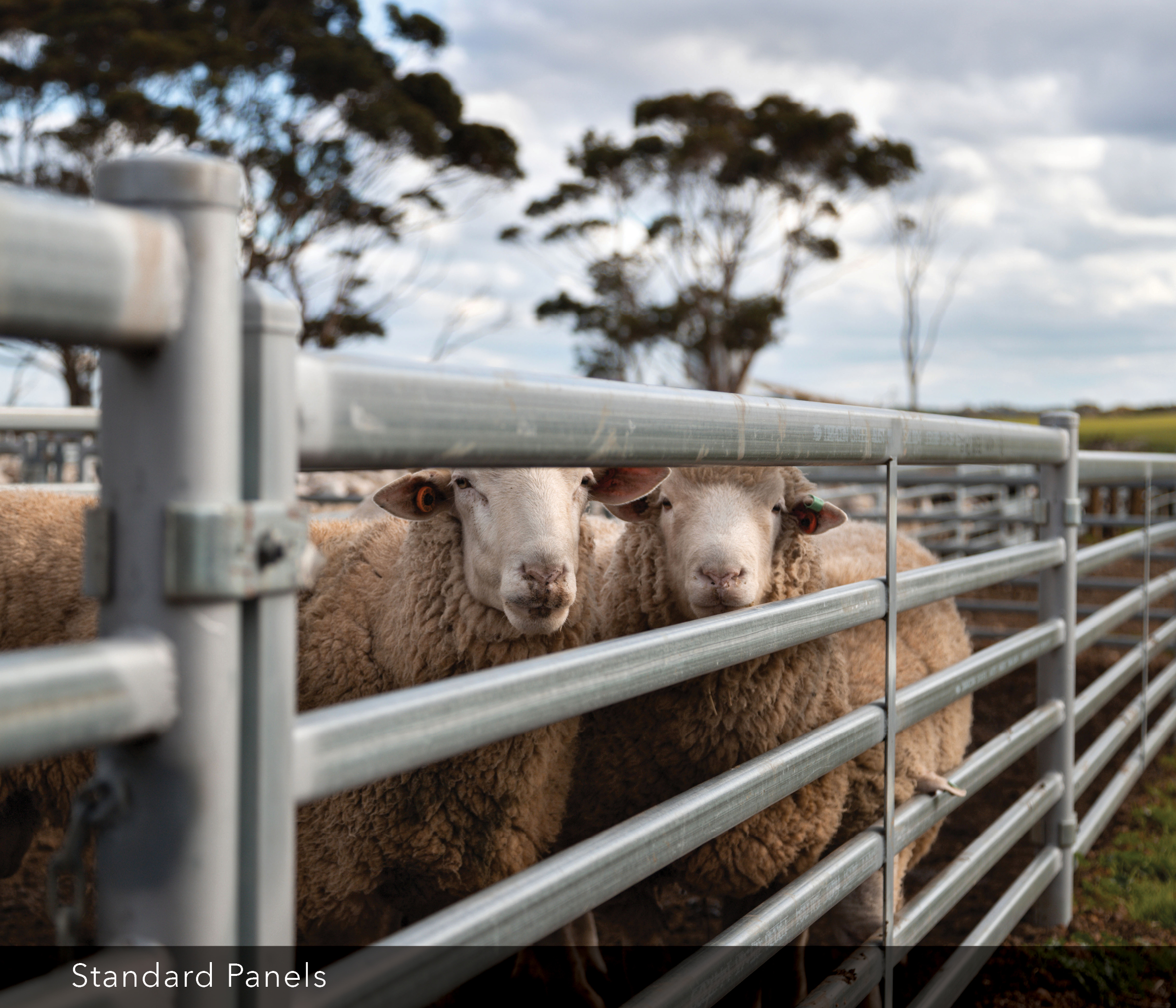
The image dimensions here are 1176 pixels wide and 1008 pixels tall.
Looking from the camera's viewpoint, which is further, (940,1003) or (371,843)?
(371,843)

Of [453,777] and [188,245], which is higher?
[188,245]

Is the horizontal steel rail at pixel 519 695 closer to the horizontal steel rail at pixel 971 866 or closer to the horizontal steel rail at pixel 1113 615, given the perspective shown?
the horizontal steel rail at pixel 971 866

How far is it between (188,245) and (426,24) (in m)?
21.2

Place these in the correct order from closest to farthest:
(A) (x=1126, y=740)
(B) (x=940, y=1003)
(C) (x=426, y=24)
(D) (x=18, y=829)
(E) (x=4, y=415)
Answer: (B) (x=940, y=1003)
(D) (x=18, y=829)
(E) (x=4, y=415)
(A) (x=1126, y=740)
(C) (x=426, y=24)

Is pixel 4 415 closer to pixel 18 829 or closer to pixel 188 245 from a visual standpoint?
pixel 18 829

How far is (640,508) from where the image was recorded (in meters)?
2.23

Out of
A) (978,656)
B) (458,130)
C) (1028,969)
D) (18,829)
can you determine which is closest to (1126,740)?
(1028,969)

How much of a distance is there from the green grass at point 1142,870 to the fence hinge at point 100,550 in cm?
331

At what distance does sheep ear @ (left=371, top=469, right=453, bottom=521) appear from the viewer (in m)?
2.00

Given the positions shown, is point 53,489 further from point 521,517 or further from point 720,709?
point 720,709

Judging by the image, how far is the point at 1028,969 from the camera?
256 centimetres

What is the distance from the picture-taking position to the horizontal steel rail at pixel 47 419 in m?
3.15

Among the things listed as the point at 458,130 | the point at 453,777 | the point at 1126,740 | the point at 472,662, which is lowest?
the point at 1126,740

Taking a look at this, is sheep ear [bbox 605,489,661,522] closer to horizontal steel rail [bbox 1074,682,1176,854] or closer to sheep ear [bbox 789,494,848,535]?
sheep ear [bbox 789,494,848,535]
